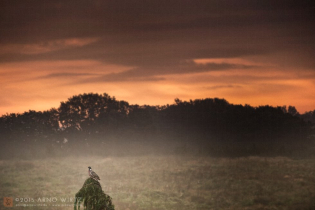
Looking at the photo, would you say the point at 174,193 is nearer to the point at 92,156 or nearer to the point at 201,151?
the point at 201,151

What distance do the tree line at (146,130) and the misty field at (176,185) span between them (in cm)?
1814

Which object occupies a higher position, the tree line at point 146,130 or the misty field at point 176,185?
the tree line at point 146,130

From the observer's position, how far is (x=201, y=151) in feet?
197

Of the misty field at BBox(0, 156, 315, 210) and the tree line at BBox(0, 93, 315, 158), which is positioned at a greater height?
the tree line at BBox(0, 93, 315, 158)

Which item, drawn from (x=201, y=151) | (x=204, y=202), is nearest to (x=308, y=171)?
(x=204, y=202)

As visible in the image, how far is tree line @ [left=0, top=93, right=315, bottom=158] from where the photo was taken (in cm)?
6712

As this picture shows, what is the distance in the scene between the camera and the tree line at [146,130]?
67.1 meters

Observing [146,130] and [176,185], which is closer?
[176,185]

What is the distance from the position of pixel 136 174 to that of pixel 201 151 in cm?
2073

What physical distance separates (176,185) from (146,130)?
138 ft

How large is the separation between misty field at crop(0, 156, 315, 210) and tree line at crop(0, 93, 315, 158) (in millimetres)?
18142

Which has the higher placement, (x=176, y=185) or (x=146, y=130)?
(x=146, y=130)

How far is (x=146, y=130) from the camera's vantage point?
250 feet

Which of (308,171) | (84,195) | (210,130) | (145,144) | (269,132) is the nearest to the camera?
(84,195)
